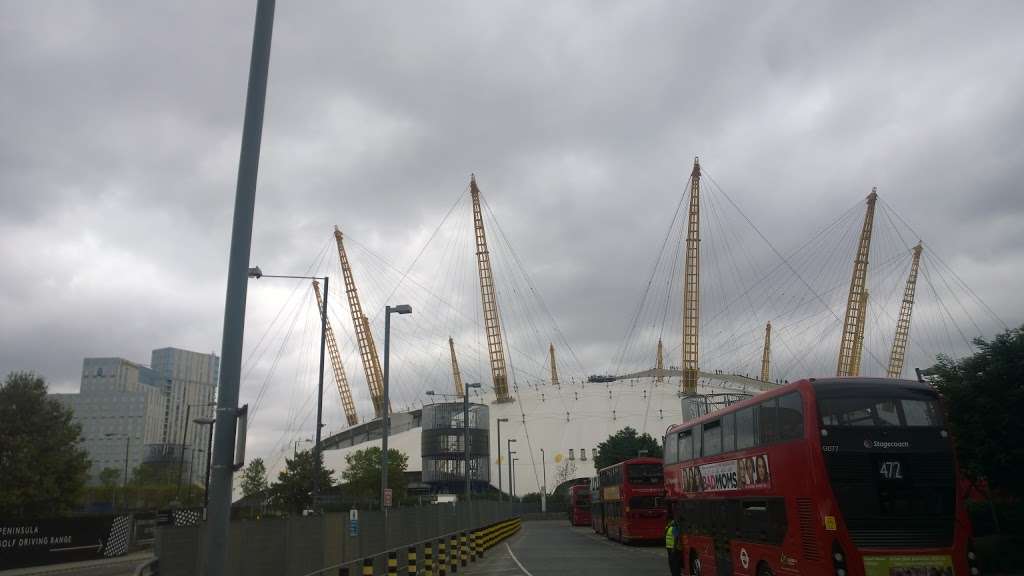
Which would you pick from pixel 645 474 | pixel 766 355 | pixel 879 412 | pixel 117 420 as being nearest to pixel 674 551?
pixel 879 412

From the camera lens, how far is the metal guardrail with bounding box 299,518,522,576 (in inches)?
571

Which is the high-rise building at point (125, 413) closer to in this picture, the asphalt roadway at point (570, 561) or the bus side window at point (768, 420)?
the asphalt roadway at point (570, 561)

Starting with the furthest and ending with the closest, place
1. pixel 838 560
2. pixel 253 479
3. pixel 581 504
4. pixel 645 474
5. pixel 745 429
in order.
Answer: pixel 253 479
pixel 581 504
pixel 645 474
pixel 745 429
pixel 838 560

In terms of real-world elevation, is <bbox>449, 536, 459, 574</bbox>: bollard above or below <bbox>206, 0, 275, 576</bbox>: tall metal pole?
below

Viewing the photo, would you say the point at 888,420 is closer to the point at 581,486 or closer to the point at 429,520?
the point at 429,520

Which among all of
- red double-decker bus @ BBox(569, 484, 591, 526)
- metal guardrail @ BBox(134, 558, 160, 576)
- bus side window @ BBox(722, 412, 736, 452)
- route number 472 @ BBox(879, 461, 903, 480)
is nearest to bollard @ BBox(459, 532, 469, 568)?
bus side window @ BBox(722, 412, 736, 452)

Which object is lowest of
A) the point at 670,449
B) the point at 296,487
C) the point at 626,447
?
the point at 296,487

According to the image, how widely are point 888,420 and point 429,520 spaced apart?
16.9 meters

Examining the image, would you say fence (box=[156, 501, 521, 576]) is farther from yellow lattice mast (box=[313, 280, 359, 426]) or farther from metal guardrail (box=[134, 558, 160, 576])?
yellow lattice mast (box=[313, 280, 359, 426])

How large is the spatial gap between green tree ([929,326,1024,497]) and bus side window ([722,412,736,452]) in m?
9.71

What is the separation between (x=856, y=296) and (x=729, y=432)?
80.9 meters

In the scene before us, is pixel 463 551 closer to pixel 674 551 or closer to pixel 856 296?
pixel 674 551

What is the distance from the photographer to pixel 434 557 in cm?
2123

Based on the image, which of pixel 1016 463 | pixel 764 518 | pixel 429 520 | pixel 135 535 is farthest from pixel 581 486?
pixel 764 518
